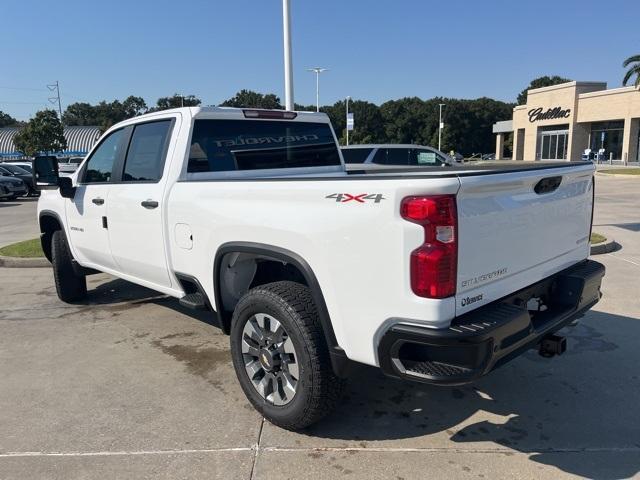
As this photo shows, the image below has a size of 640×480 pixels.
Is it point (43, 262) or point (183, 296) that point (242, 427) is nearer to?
point (183, 296)

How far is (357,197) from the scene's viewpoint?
2.63m

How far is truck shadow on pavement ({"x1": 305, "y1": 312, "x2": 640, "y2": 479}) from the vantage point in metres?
3.07

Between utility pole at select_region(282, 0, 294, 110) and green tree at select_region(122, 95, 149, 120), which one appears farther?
green tree at select_region(122, 95, 149, 120)

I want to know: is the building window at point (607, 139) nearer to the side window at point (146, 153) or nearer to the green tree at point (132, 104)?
the side window at point (146, 153)

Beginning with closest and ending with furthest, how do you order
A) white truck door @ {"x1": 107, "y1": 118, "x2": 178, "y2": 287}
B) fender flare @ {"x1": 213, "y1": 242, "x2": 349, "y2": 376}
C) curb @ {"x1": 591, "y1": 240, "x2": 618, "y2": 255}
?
fender flare @ {"x1": 213, "y1": 242, "x2": 349, "y2": 376} → white truck door @ {"x1": 107, "y1": 118, "x2": 178, "y2": 287} → curb @ {"x1": 591, "y1": 240, "x2": 618, "y2": 255}

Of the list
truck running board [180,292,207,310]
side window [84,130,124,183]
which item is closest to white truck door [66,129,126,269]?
side window [84,130,124,183]

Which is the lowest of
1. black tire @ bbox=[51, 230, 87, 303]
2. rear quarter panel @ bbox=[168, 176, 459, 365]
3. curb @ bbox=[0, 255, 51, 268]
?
curb @ bbox=[0, 255, 51, 268]

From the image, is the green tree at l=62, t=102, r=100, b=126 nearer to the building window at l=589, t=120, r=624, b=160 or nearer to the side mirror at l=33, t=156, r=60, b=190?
the building window at l=589, t=120, r=624, b=160

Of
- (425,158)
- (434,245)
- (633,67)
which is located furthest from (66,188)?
Result: (633,67)

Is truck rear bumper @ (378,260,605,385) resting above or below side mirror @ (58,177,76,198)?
below

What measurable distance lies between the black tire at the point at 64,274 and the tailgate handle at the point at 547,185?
15.8 feet

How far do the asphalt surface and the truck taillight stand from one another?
3.54ft

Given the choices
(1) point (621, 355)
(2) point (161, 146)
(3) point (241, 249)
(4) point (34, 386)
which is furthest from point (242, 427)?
(1) point (621, 355)

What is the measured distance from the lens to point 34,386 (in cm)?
404
